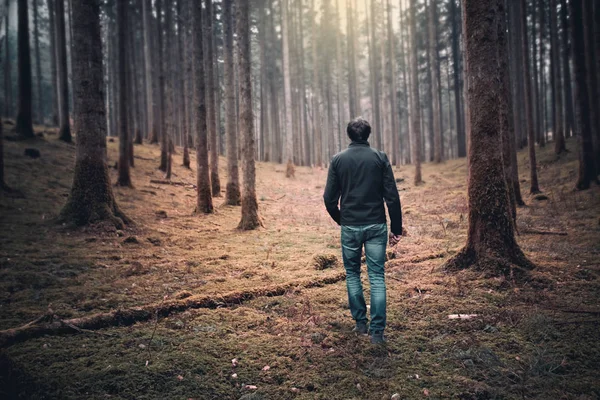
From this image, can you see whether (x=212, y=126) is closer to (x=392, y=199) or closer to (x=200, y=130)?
(x=200, y=130)

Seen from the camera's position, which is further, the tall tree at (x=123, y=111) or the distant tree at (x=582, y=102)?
the tall tree at (x=123, y=111)

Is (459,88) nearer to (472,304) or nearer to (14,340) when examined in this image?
(472,304)

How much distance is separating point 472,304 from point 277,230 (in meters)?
6.48

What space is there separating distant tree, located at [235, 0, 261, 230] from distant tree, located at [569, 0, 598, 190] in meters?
10.7

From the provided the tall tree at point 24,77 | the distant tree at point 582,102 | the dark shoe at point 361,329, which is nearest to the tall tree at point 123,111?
the tall tree at point 24,77

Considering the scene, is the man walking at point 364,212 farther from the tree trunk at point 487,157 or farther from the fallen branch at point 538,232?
the fallen branch at point 538,232

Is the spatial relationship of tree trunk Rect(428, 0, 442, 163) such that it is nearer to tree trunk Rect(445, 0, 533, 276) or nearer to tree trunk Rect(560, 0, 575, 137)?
tree trunk Rect(560, 0, 575, 137)

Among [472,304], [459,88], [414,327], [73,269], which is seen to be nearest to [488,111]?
[472,304]

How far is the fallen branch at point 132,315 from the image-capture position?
3768 mm

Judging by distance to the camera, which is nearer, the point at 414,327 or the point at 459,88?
the point at 414,327

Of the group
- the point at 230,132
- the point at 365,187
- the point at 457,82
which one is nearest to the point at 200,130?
the point at 230,132

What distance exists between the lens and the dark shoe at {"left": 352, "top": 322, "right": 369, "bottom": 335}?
13.2ft

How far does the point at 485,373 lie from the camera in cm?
314

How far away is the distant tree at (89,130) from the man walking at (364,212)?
6.77 meters
